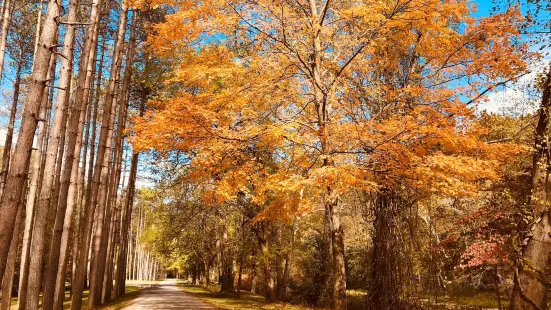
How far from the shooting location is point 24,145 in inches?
242

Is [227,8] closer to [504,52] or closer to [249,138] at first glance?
[249,138]

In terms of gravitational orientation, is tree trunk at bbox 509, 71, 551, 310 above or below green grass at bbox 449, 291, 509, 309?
above

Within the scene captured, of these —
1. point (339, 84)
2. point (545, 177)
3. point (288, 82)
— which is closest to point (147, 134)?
point (288, 82)

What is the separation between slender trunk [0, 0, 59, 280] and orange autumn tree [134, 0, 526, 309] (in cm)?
206

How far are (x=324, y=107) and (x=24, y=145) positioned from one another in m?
6.23

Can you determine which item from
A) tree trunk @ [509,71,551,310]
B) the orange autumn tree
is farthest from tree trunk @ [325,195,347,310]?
tree trunk @ [509,71,551,310]

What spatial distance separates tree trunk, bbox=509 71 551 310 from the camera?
7.19 metres

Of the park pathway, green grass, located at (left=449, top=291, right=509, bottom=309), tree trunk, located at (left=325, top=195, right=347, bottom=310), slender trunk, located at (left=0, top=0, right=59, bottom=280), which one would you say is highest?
slender trunk, located at (left=0, top=0, right=59, bottom=280)

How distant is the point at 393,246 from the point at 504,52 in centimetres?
544

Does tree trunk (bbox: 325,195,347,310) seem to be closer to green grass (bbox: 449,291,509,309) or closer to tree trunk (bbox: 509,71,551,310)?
tree trunk (bbox: 509,71,551,310)

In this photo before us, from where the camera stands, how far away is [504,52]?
9.02m

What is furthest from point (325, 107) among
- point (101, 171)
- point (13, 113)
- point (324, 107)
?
point (13, 113)

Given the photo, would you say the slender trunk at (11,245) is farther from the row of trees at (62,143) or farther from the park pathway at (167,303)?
the park pathway at (167,303)

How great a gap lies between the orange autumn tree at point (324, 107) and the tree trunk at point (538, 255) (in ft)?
3.08
